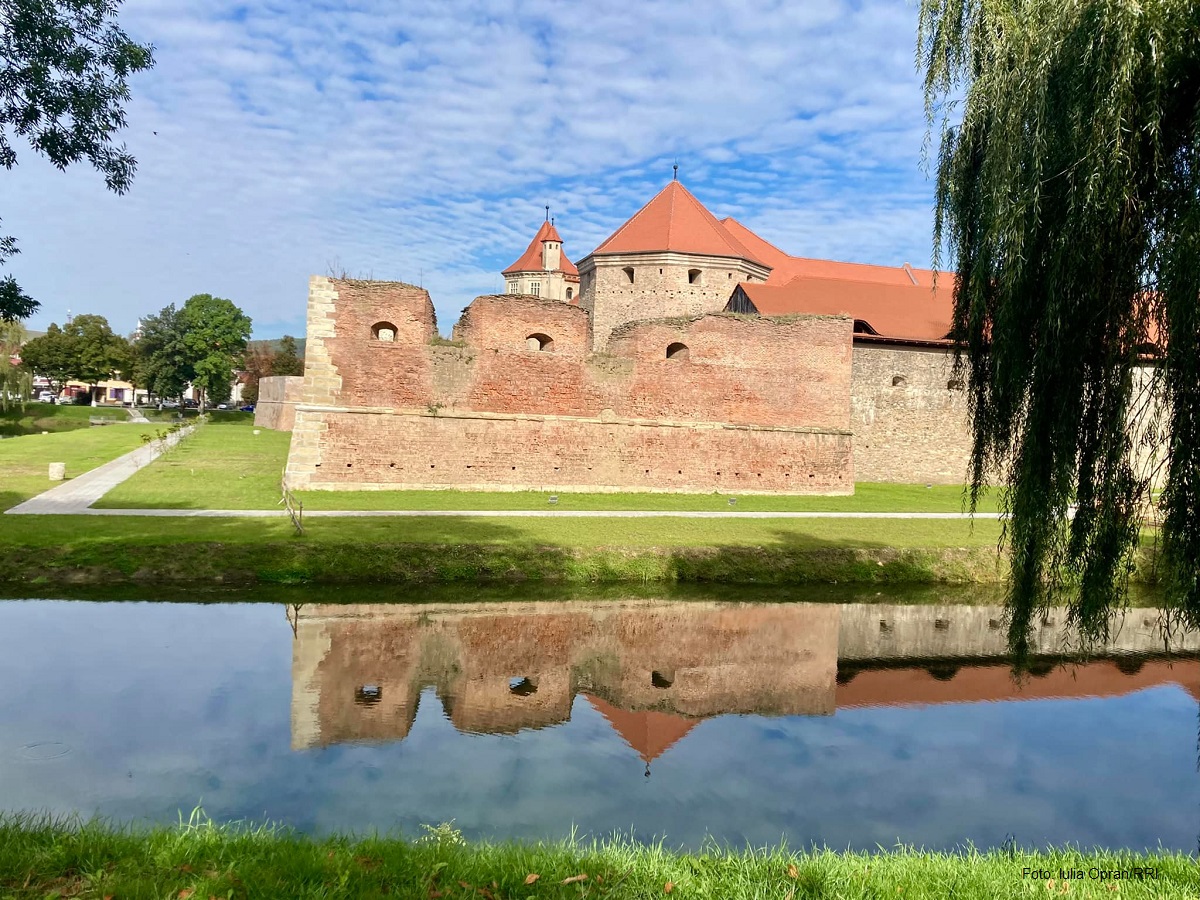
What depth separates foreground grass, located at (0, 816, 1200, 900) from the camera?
3.52m

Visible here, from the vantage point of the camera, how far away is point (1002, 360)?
5.44 meters

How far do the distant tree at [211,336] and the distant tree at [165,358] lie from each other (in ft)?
2.54

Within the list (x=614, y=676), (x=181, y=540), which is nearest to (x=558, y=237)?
(x=181, y=540)

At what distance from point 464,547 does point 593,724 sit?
5.22 m

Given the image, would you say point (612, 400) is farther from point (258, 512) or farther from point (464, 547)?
point (258, 512)

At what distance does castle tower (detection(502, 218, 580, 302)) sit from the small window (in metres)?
29.4

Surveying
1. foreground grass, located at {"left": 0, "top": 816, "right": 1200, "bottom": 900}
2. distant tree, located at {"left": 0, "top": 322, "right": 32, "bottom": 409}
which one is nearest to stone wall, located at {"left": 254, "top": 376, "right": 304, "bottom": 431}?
distant tree, located at {"left": 0, "top": 322, "right": 32, "bottom": 409}

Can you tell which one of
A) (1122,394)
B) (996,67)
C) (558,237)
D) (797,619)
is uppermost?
(558,237)

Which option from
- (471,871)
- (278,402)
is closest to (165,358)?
(278,402)

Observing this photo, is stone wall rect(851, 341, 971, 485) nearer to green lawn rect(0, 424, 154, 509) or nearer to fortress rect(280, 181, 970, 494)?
fortress rect(280, 181, 970, 494)

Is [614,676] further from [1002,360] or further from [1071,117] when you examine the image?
[1071,117]

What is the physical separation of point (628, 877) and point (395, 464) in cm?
1413

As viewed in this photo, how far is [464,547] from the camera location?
38.8ft

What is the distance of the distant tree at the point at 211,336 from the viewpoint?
47.8 meters
